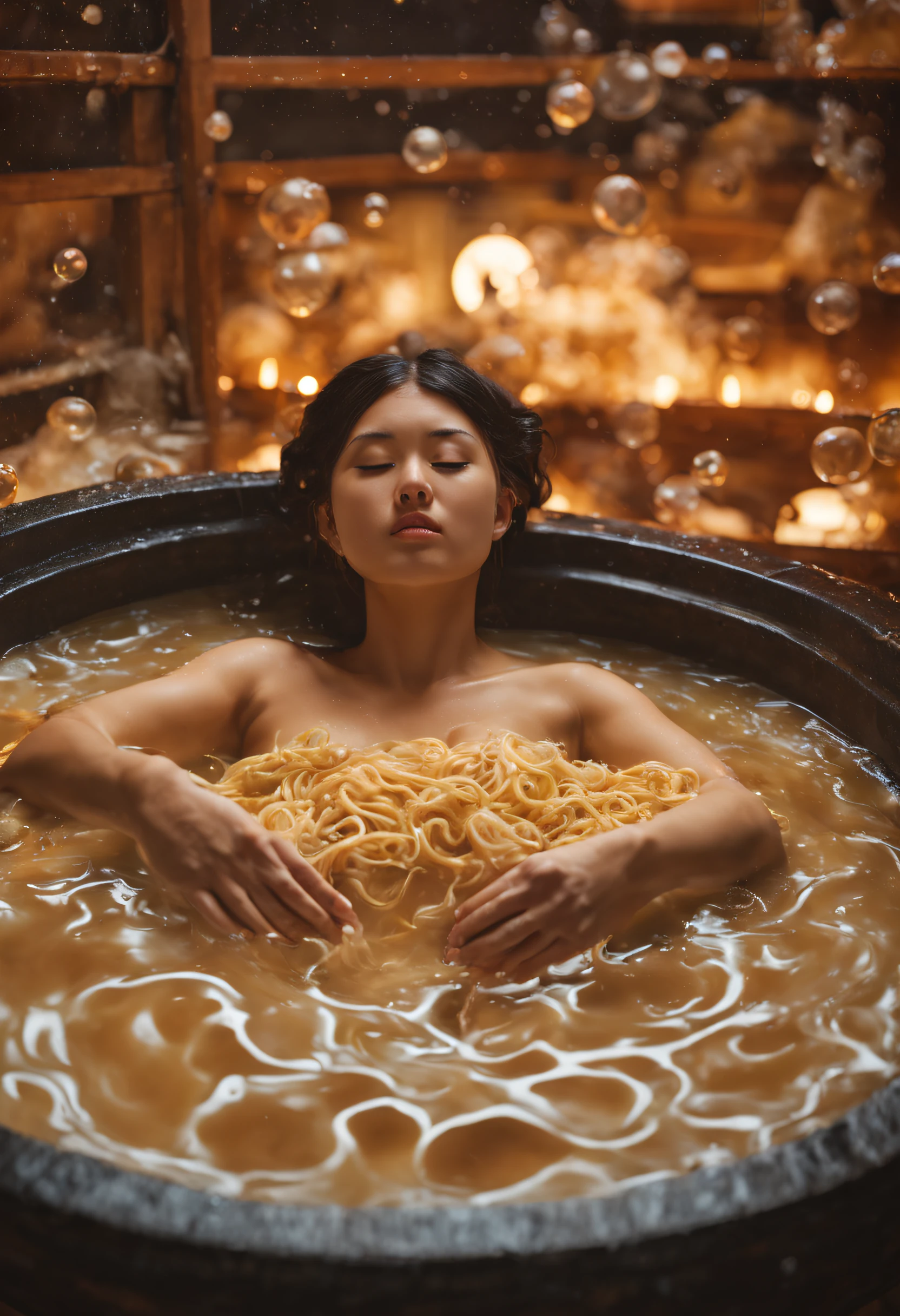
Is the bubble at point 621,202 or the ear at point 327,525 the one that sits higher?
the bubble at point 621,202

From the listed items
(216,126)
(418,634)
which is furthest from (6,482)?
(216,126)

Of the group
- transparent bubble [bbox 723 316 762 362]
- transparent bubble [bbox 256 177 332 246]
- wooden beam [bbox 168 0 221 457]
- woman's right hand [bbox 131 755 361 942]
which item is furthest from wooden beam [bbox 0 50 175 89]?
woman's right hand [bbox 131 755 361 942]

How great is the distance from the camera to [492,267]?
21.3ft

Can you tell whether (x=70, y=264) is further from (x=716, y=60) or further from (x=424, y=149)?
(x=716, y=60)

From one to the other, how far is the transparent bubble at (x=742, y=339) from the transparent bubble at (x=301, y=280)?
2.34 m

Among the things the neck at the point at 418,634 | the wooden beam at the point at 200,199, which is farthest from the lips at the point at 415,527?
the wooden beam at the point at 200,199

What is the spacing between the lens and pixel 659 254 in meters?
6.19

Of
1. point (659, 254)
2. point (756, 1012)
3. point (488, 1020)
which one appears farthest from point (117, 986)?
point (659, 254)

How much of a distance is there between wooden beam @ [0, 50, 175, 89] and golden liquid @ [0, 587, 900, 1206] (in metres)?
3.52

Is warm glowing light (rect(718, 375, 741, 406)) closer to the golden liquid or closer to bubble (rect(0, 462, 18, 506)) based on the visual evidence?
bubble (rect(0, 462, 18, 506))

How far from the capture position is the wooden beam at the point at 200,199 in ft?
17.5

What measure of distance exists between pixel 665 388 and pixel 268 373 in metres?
2.25

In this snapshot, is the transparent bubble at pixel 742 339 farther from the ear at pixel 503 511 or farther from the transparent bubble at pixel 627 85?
the ear at pixel 503 511

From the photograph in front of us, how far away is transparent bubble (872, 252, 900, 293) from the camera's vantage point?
416 cm
